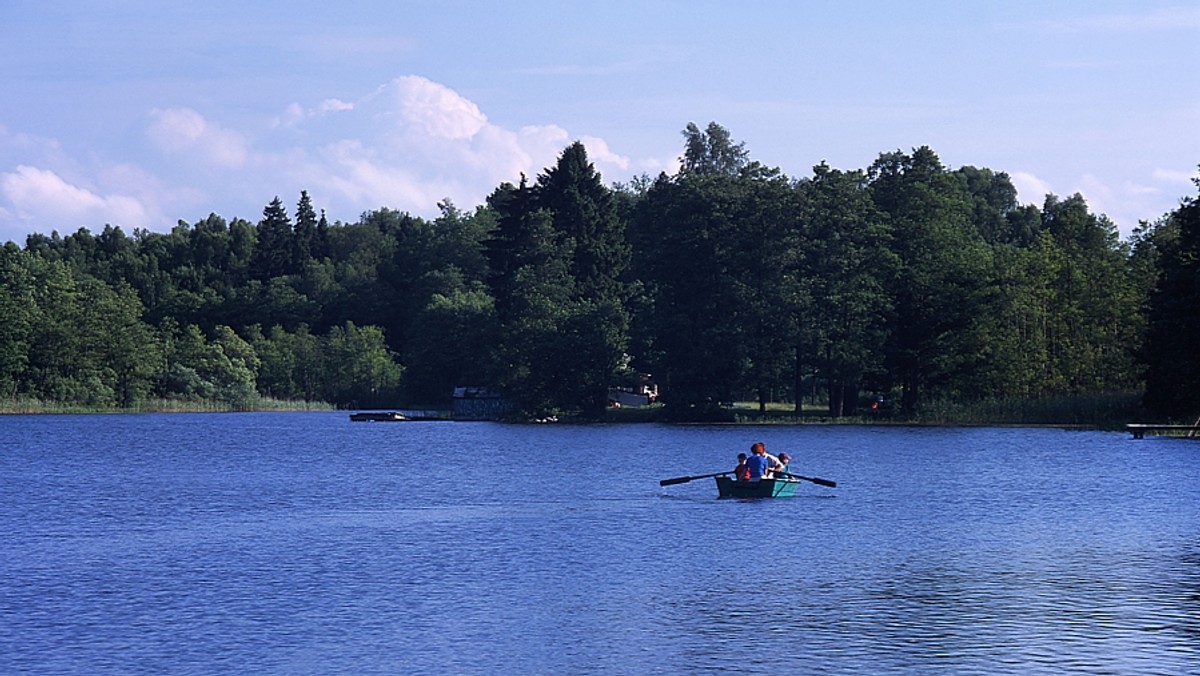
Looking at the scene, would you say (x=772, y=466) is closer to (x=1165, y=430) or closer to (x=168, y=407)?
(x=1165, y=430)

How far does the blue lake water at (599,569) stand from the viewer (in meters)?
26.2

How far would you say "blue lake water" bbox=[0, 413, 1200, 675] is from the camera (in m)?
26.2

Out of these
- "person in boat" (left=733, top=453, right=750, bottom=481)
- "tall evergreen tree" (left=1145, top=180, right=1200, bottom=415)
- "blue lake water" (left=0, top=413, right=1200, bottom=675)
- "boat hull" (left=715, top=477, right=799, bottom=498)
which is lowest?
"blue lake water" (left=0, top=413, right=1200, bottom=675)

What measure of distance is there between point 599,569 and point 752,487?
18.1 metres

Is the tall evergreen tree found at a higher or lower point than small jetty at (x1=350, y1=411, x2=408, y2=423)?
higher

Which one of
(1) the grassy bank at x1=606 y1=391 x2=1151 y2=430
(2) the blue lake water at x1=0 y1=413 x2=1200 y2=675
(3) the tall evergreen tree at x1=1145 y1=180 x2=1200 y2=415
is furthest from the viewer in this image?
(1) the grassy bank at x1=606 y1=391 x2=1151 y2=430

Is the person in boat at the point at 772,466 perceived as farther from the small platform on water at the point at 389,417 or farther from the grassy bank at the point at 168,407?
the grassy bank at the point at 168,407

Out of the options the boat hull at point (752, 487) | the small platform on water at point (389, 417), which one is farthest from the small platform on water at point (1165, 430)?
the small platform on water at point (389, 417)

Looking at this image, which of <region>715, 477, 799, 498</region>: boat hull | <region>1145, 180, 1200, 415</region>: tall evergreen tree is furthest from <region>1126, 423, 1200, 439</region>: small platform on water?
<region>715, 477, 799, 498</region>: boat hull

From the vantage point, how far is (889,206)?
404ft

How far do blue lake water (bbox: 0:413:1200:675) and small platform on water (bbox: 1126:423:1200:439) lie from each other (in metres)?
13.7

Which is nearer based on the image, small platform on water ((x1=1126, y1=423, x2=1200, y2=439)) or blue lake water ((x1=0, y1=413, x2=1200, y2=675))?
blue lake water ((x1=0, y1=413, x2=1200, y2=675))

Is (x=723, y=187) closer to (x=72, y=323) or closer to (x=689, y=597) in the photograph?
(x=72, y=323)

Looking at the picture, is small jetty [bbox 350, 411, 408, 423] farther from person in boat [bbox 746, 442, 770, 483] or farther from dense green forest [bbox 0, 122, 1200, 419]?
person in boat [bbox 746, 442, 770, 483]
